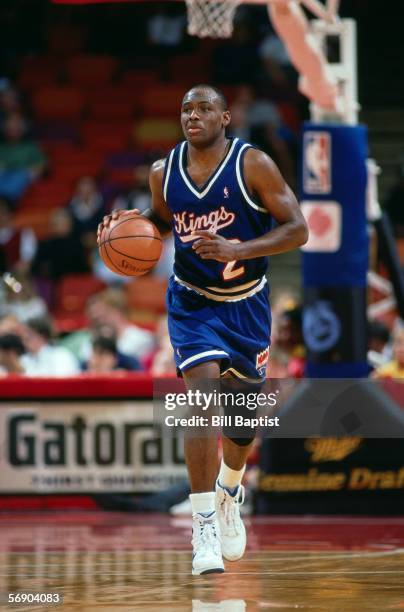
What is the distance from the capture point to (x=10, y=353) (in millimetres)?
10406

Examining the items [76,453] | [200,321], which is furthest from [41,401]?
[200,321]

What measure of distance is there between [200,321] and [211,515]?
0.85 m

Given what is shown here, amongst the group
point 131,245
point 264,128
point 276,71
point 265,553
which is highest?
point 276,71

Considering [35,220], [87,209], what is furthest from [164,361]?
[35,220]

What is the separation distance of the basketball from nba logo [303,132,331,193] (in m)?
3.76

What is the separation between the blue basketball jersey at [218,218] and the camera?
19.0 feet

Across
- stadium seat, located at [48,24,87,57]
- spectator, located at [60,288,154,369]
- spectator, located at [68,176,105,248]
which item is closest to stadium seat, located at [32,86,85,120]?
stadium seat, located at [48,24,87,57]

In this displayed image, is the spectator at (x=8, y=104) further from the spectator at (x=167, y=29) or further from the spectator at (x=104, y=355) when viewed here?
the spectator at (x=104, y=355)

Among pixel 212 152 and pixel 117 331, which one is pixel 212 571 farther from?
pixel 117 331

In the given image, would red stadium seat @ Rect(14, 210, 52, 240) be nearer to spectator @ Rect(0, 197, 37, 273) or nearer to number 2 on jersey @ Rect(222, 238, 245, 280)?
spectator @ Rect(0, 197, 37, 273)

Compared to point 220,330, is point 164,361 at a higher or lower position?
lower

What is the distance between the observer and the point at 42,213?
1656cm

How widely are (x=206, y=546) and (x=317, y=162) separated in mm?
4677

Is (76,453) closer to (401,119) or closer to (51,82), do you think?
(401,119)
